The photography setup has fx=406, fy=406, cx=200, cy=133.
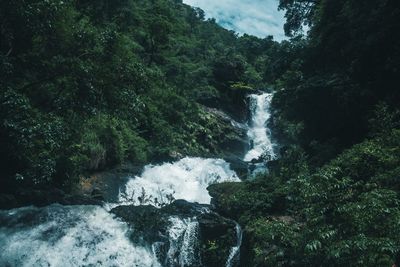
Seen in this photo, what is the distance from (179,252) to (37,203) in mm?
5082

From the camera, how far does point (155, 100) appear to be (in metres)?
29.5

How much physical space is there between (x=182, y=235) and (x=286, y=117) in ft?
30.0

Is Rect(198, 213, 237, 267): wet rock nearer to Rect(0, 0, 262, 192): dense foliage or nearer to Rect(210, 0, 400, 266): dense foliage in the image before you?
Rect(210, 0, 400, 266): dense foliage

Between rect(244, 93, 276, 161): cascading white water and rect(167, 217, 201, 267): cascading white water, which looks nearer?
rect(167, 217, 201, 267): cascading white water

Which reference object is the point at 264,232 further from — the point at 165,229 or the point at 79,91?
the point at 79,91

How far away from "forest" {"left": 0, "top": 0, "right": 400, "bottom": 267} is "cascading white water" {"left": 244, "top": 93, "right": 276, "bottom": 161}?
9.40 meters

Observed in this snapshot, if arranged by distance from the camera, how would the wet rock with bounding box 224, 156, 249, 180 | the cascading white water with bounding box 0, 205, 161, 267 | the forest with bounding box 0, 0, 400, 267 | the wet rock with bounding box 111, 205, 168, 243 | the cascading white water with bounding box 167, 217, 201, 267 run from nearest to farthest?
the forest with bounding box 0, 0, 400, 267, the cascading white water with bounding box 0, 205, 161, 267, the wet rock with bounding box 111, 205, 168, 243, the cascading white water with bounding box 167, 217, 201, 267, the wet rock with bounding box 224, 156, 249, 180

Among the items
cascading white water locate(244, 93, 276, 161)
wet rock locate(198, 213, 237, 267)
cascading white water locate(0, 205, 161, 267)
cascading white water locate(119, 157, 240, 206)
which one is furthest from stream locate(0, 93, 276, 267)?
cascading white water locate(244, 93, 276, 161)

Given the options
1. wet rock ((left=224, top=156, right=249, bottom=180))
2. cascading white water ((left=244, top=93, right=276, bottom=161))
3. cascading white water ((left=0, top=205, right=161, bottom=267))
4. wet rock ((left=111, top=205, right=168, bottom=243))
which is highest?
cascading white water ((left=244, top=93, right=276, bottom=161))

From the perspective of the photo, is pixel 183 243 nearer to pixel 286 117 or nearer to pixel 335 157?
pixel 335 157

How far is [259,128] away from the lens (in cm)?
3716

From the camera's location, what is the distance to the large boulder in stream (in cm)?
1344

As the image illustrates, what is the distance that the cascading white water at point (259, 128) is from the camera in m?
33.5

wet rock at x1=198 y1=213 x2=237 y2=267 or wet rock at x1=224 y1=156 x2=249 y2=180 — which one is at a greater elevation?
wet rock at x1=224 y1=156 x2=249 y2=180
